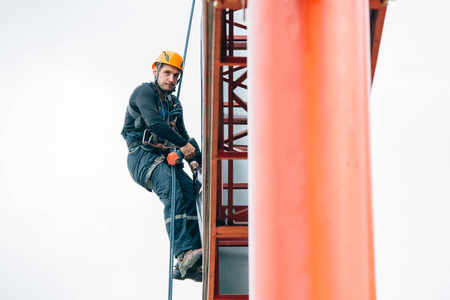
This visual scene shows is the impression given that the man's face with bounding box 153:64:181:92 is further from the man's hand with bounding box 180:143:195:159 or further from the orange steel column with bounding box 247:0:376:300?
the orange steel column with bounding box 247:0:376:300

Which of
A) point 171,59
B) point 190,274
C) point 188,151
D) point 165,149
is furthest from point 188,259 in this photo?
point 171,59

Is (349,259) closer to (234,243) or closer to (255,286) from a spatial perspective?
(255,286)

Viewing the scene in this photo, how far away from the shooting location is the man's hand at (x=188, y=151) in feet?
26.2

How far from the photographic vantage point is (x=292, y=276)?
143 inches

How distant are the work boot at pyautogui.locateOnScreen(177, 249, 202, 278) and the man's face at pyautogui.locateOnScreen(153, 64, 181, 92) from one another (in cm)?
218

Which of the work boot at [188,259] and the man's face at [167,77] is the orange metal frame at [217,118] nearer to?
the work boot at [188,259]

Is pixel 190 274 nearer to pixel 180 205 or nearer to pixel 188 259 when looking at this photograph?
pixel 188 259

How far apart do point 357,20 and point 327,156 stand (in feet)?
2.87

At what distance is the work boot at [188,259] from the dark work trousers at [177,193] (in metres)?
0.08

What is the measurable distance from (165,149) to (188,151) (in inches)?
16.6

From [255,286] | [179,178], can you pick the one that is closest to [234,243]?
[179,178]

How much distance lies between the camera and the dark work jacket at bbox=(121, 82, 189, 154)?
7785 mm

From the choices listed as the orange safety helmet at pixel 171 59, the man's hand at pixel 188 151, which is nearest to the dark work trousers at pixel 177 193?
the man's hand at pixel 188 151

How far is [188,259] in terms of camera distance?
25.4ft
